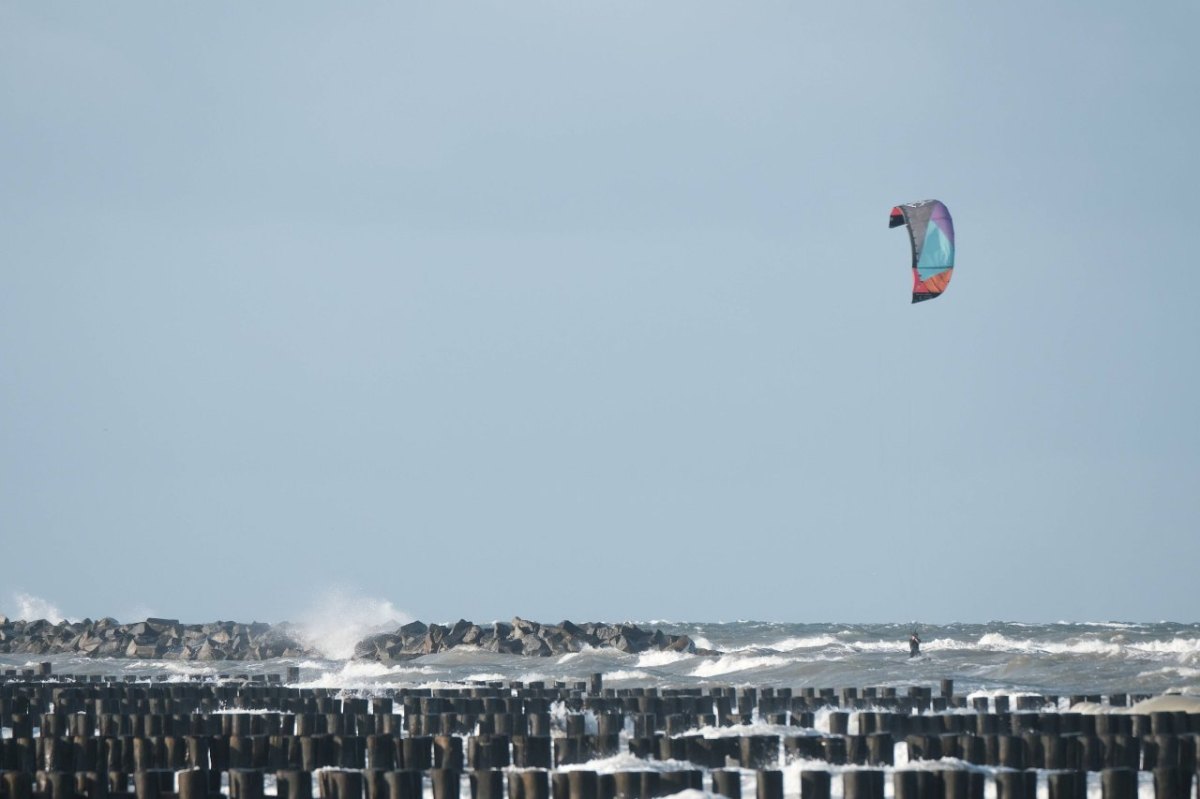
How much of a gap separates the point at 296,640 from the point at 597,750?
160 feet

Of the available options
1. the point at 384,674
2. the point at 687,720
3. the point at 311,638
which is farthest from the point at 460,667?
the point at 687,720

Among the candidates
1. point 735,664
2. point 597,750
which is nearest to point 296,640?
point 735,664

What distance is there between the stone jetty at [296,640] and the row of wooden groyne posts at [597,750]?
93.3 feet

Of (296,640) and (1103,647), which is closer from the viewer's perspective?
(1103,647)

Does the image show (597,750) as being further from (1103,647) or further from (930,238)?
(1103,647)

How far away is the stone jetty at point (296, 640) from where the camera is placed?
5675 centimetres

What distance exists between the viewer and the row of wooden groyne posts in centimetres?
1473

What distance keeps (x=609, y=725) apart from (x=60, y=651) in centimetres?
4901

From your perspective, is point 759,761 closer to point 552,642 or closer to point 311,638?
point 552,642

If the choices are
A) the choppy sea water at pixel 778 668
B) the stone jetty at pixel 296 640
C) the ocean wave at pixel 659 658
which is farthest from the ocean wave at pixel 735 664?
the stone jetty at pixel 296 640

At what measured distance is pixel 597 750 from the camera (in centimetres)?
1841

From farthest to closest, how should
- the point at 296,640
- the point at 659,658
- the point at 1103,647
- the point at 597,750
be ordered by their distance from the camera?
1. the point at 296,640
2. the point at 1103,647
3. the point at 659,658
4. the point at 597,750

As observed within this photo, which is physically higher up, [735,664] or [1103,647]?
[735,664]

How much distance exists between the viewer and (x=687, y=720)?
A: 75.4ft
